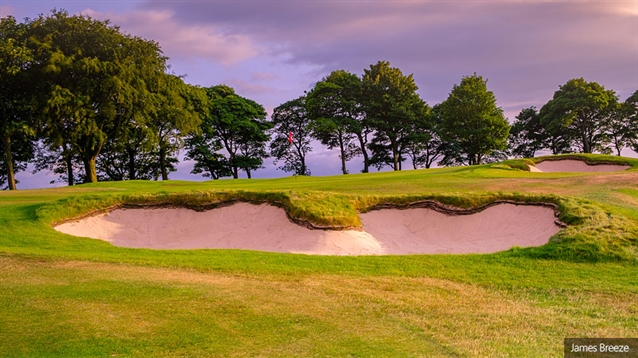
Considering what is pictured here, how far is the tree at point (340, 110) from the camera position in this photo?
2393 inches

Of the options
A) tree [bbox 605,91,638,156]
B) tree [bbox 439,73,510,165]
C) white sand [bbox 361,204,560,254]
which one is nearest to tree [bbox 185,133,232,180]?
tree [bbox 439,73,510,165]

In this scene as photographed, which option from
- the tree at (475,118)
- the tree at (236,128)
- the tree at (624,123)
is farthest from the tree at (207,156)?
the tree at (624,123)

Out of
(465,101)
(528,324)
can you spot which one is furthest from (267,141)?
(528,324)

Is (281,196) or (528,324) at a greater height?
(281,196)

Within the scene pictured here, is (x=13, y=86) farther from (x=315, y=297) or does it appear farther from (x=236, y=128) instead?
(x=315, y=297)

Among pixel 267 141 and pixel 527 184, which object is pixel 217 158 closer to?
pixel 267 141

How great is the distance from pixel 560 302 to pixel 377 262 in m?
5.19

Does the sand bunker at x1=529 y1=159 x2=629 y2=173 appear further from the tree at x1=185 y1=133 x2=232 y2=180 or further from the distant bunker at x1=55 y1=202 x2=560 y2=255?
the tree at x1=185 y1=133 x2=232 y2=180

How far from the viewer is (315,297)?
1004 centimetres

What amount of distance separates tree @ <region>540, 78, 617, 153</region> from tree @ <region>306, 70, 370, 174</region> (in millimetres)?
26796

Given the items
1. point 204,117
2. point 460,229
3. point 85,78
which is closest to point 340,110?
point 204,117

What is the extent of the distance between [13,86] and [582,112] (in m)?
69.2

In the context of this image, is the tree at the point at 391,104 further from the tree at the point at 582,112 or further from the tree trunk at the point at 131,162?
the tree trunk at the point at 131,162

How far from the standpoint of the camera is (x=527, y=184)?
24781mm
